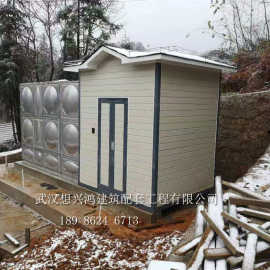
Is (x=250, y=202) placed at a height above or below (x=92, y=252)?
above

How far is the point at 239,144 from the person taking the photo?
6660mm

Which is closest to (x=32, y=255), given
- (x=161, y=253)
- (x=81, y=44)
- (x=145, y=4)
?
(x=161, y=253)

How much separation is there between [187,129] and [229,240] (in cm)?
319

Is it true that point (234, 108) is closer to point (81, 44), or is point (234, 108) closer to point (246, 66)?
point (246, 66)

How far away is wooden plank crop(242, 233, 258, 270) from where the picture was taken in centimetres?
206

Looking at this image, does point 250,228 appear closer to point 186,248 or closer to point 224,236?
point 224,236

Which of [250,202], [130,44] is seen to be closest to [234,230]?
[250,202]

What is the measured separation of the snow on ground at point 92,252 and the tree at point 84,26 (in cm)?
928

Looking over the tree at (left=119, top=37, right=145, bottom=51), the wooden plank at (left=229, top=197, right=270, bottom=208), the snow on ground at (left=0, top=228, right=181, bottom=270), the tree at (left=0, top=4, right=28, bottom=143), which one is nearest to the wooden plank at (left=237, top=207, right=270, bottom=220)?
the wooden plank at (left=229, top=197, right=270, bottom=208)

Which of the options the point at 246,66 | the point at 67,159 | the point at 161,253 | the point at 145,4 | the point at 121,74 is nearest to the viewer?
the point at 161,253

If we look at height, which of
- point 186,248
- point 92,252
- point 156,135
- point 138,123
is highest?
point 138,123

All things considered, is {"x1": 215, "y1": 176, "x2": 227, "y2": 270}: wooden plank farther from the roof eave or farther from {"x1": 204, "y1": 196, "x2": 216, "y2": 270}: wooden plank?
the roof eave

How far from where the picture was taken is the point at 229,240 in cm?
237

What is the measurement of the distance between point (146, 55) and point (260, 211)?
2.80 meters
